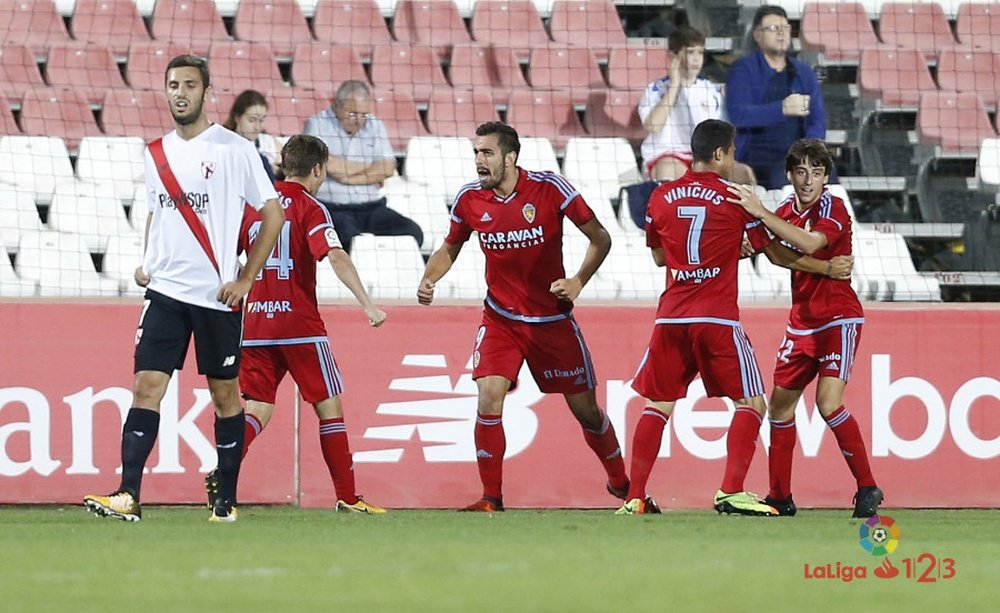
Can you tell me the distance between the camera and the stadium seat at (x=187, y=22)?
42.2 feet

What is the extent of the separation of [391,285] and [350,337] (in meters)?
1.24

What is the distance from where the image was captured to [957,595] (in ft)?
14.8

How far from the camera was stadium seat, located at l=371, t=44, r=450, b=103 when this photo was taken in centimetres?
1272

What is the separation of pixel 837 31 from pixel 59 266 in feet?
22.9

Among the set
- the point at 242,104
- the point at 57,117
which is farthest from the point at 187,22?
the point at 242,104

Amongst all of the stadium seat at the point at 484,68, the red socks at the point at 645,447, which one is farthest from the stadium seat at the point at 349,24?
the red socks at the point at 645,447

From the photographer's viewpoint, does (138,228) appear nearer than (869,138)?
Yes

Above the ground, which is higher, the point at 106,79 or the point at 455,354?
the point at 106,79

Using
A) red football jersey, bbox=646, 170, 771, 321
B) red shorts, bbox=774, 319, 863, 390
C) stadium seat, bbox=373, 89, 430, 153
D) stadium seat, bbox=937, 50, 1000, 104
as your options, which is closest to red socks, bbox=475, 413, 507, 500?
red football jersey, bbox=646, 170, 771, 321

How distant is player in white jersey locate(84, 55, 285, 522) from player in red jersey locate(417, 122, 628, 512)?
4.69ft

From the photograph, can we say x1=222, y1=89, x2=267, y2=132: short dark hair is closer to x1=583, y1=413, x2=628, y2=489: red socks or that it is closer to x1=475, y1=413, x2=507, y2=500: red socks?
x1=475, y1=413, x2=507, y2=500: red socks

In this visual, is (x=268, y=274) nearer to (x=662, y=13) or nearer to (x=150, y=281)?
(x=150, y=281)

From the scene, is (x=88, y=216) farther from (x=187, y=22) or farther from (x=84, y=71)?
(x=187, y=22)

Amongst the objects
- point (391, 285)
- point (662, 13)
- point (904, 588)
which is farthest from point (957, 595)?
point (662, 13)
